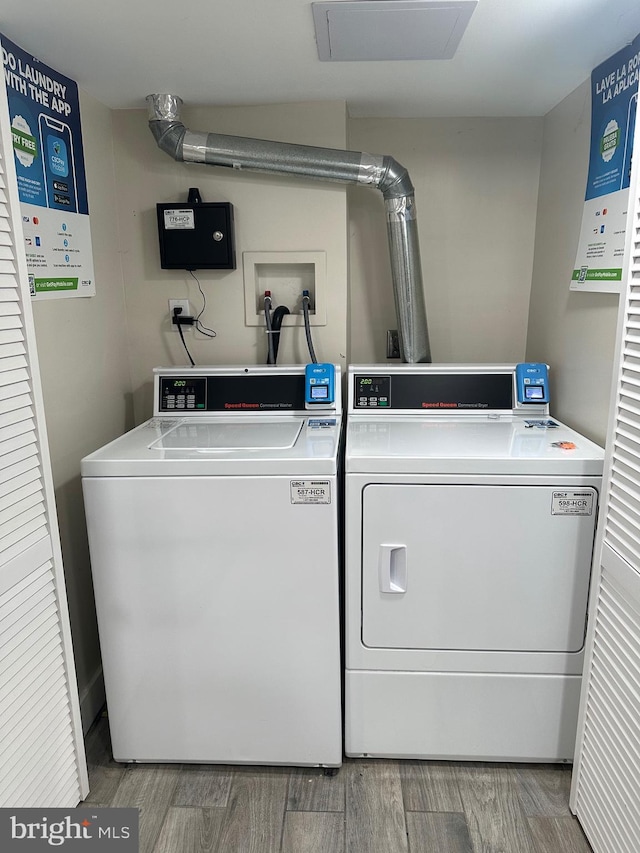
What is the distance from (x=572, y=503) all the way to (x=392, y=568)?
553 millimetres

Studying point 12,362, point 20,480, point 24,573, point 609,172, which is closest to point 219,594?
point 24,573

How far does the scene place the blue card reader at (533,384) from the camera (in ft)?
7.04

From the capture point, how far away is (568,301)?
211 centimetres

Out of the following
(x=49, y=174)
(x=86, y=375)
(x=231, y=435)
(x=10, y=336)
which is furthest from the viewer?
(x=86, y=375)

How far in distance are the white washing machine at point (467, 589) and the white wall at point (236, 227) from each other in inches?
29.1

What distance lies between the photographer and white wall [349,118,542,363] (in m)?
2.46

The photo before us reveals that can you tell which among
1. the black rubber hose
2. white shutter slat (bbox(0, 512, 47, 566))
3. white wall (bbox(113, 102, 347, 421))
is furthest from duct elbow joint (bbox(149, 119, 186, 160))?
white shutter slat (bbox(0, 512, 47, 566))

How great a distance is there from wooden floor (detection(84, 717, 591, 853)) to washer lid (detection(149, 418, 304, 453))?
1067 millimetres

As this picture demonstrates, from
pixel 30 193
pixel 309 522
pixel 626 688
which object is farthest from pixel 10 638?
pixel 626 688

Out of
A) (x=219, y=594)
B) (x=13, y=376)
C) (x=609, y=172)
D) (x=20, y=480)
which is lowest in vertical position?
(x=219, y=594)

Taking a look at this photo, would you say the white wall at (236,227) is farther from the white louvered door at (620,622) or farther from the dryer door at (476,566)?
the white louvered door at (620,622)

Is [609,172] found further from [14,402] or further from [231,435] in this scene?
[14,402]

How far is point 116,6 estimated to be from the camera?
56.6 inches

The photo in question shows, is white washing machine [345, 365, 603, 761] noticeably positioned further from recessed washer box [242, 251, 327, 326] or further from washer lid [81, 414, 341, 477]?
recessed washer box [242, 251, 327, 326]
